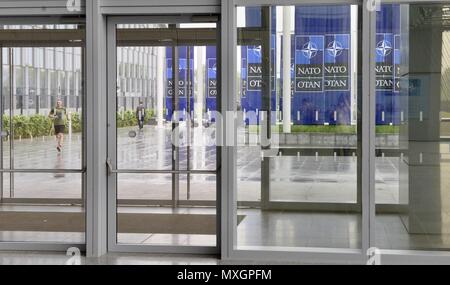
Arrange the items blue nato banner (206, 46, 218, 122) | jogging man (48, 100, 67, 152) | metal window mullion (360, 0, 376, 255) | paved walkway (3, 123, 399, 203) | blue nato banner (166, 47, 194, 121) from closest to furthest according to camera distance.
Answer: metal window mullion (360, 0, 376, 255)
paved walkway (3, 123, 399, 203)
blue nato banner (206, 46, 218, 122)
blue nato banner (166, 47, 194, 121)
jogging man (48, 100, 67, 152)

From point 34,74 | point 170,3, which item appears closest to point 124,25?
point 170,3

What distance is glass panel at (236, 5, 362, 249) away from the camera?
865 cm

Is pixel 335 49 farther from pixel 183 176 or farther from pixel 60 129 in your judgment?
pixel 60 129

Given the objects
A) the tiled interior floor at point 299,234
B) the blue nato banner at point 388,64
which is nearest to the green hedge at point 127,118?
the tiled interior floor at point 299,234

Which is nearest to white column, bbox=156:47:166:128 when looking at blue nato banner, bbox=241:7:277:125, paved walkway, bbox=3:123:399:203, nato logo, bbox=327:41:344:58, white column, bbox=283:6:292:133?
paved walkway, bbox=3:123:399:203

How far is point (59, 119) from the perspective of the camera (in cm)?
912

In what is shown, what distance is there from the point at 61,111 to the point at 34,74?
537 mm

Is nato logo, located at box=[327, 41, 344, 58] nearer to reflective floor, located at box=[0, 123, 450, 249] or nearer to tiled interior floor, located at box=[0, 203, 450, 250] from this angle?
reflective floor, located at box=[0, 123, 450, 249]

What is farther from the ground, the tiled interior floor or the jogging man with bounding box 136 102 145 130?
the jogging man with bounding box 136 102 145 130

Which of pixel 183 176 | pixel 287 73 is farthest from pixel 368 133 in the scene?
pixel 183 176

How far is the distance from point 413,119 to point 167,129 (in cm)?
263

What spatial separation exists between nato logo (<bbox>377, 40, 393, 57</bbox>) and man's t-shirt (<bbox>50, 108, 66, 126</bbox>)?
3.46 metres

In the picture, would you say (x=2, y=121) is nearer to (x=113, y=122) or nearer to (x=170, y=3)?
(x=113, y=122)

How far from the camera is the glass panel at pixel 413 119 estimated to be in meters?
8.55
